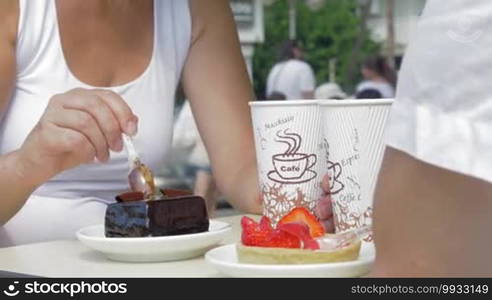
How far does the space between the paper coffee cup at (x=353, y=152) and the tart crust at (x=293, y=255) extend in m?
0.13

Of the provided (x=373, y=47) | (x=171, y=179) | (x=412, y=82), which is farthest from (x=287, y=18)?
(x=412, y=82)

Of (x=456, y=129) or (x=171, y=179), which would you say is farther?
(x=171, y=179)

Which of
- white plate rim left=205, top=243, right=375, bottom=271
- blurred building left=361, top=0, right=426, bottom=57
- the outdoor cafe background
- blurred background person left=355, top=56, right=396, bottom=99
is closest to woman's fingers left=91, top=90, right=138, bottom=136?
white plate rim left=205, top=243, right=375, bottom=271

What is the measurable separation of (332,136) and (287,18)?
54.9 feet

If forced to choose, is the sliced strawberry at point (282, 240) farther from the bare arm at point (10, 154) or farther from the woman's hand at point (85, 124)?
the bare arm at point (10, 154)

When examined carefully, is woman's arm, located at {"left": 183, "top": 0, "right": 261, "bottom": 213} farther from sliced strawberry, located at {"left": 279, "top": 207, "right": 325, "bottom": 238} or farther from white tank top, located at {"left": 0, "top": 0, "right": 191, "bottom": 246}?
sliced strawberry, located at {"left": 279, "top": 207, "right": 325, "bottom": 238}

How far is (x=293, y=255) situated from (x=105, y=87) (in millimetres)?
940

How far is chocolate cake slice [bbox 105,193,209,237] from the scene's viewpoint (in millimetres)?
1345

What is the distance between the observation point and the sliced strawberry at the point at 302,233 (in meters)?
1.18

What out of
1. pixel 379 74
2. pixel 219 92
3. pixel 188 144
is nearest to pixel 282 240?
pixel 219 92

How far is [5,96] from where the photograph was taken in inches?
71.9

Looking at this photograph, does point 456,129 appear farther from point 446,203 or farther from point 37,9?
point 37,9

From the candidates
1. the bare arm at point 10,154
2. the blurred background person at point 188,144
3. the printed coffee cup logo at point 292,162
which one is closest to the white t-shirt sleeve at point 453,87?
the printed coffee cup logo at point 292,162

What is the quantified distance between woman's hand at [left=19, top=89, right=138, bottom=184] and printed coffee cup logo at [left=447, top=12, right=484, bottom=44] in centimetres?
75
